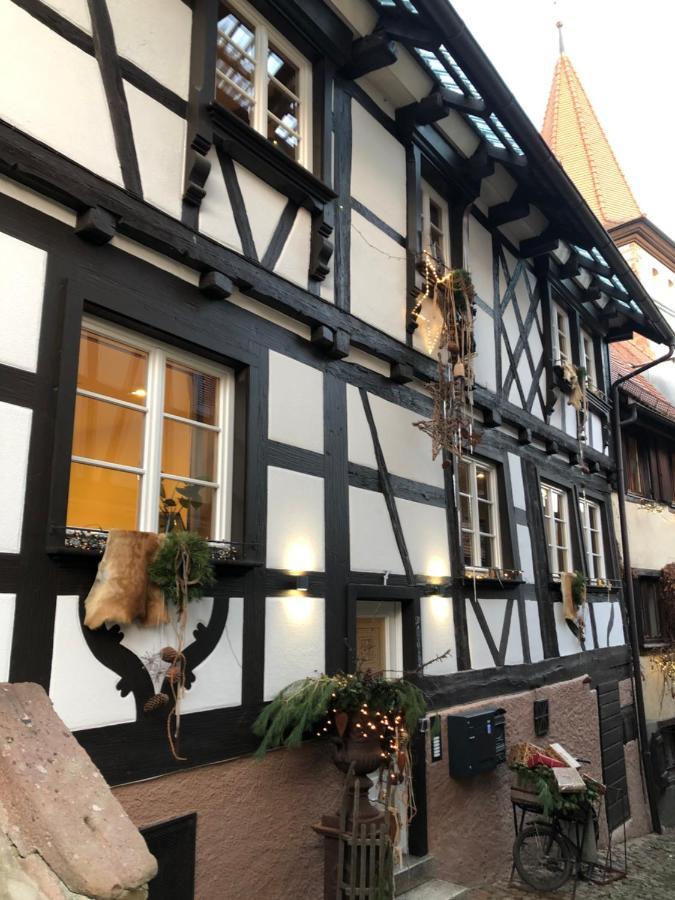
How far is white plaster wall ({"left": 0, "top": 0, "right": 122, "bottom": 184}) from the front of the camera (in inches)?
149

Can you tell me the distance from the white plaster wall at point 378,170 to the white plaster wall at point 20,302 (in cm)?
325

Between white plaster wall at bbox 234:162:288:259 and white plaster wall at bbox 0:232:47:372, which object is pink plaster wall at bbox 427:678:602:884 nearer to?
white plaster wall at bbox 234:162:288:259

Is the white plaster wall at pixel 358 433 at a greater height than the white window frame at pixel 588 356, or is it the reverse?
the white window frame at pixel 588 356

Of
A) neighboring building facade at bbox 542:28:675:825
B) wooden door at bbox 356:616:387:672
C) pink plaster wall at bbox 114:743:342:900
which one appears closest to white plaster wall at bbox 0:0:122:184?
pink plaster wall at bbox 114:743:342:900

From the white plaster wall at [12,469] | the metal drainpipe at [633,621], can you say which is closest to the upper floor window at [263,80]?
the white plaster wall at [12,469]

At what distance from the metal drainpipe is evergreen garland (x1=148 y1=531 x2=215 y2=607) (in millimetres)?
8436

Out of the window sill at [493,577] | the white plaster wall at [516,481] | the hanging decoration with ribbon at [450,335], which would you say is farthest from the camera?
the white plaster wall at [516,481]

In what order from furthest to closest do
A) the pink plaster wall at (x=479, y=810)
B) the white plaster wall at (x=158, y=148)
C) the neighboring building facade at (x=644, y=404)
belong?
the neighboring building facade at (x=644, y=404) < the pink plaster wall at (x=479, y=810) < the white plaster wall at (x=158, y=148)

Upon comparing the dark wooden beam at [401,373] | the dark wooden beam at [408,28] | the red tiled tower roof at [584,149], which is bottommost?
the dark wooden beam at [401,373]

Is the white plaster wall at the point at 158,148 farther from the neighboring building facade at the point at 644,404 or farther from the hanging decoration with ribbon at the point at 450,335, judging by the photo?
the neighboring building facade at the point at 644,404

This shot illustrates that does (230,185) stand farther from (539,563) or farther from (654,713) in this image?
(654,713)

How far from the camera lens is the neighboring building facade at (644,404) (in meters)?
11.3

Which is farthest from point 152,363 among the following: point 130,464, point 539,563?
point 539,563

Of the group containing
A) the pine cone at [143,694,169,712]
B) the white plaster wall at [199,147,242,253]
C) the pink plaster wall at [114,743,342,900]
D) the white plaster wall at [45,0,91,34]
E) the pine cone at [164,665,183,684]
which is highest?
the white plaster wall at [45,0,91,34]
